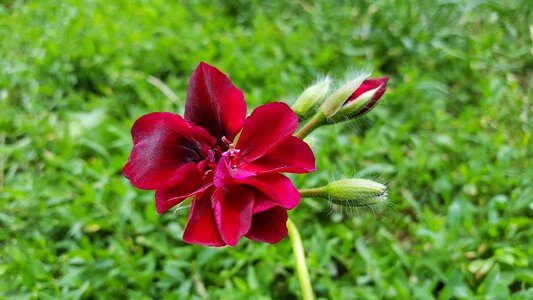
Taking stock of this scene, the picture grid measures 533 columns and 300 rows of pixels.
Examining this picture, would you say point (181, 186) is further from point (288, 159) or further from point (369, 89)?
point (369, 89)

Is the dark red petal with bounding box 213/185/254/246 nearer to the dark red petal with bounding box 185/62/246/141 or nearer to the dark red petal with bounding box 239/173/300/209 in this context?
Answer: the dark red petal with bounding box 239/173/300/209

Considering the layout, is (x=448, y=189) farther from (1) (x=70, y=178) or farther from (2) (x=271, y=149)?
(1) (x=70, y=178)

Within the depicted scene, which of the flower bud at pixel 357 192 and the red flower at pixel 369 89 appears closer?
the flower bud at pixel 357 192

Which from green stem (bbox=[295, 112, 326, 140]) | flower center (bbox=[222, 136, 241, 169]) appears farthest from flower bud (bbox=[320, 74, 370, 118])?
flower center (bbox=[222, 136, 241, 169])

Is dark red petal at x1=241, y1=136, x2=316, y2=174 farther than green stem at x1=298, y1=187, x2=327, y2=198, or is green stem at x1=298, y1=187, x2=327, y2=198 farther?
green stem at x1=298, y1=187, x2=327, y2=198

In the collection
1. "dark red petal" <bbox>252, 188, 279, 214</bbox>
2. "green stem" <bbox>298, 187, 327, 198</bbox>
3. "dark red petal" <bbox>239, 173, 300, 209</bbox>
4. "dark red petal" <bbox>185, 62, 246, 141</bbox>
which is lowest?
"green stem" <bbox>298, 187, 327, 198</bbox>

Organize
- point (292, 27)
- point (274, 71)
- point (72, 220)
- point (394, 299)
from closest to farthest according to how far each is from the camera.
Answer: point (394, 299), point (72, 220), point (274, 71), point (292, 27)

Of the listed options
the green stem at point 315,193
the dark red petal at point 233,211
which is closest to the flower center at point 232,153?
the dark red petal at point 233,211

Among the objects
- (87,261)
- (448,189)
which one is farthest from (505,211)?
(87,261)

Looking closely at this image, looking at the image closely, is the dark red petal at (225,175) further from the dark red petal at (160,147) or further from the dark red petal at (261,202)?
the dark red petal at (160,147)
